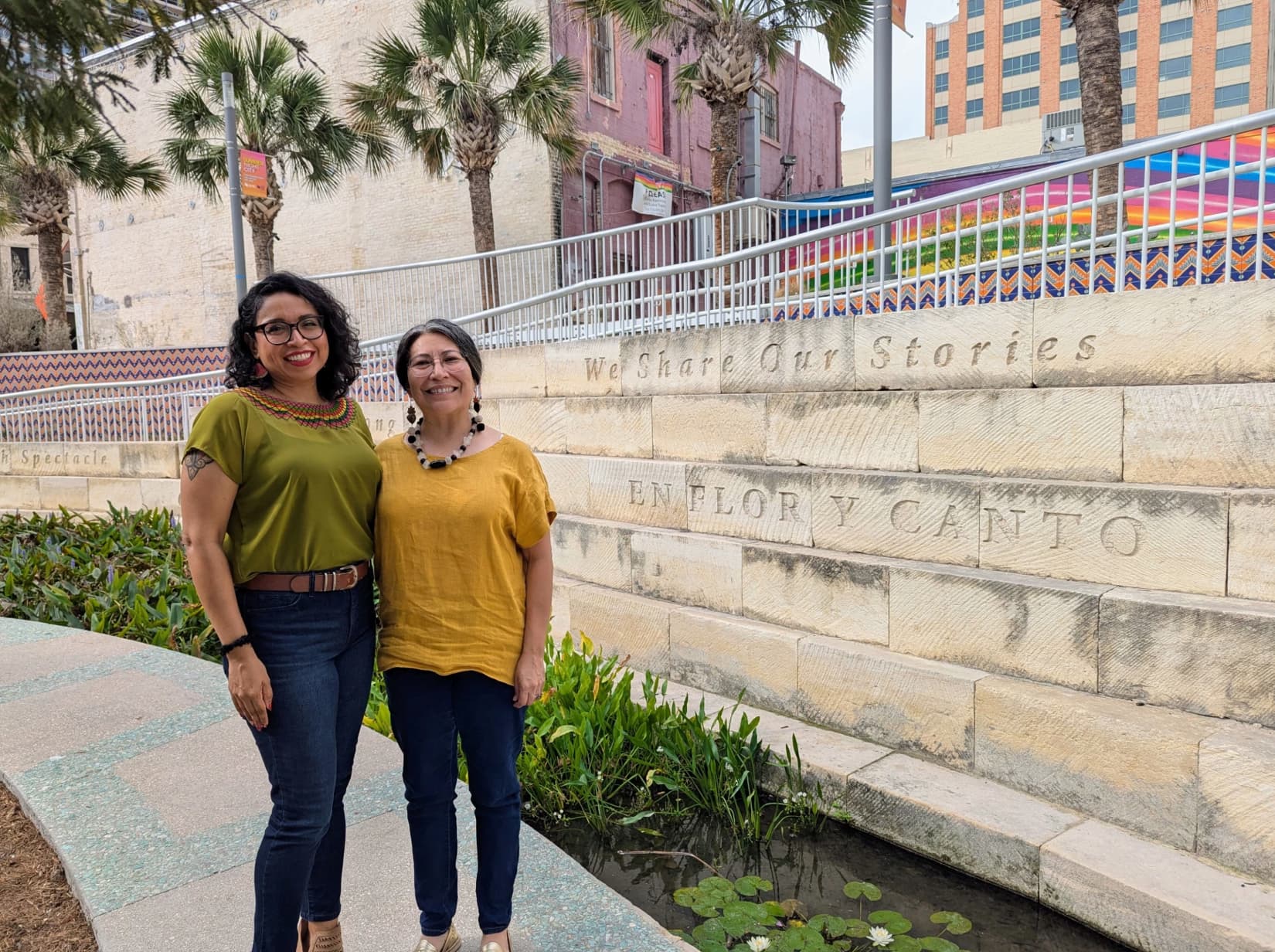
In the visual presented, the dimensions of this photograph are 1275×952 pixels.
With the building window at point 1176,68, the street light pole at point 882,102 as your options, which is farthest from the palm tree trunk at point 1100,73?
the building window at point 1176,68

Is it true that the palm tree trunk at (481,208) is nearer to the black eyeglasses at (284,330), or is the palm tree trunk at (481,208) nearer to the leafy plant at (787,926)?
the leafy plant at (787,926)

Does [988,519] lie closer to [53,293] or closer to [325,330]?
[325,330]

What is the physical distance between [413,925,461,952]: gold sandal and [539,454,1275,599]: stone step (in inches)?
116

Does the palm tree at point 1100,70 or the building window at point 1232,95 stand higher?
the building window at point 1232,95

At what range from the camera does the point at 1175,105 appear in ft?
186

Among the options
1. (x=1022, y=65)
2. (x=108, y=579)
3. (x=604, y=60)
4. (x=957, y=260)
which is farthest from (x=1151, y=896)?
(x=1022, y=65)

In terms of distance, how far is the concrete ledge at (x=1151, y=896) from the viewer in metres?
2.97

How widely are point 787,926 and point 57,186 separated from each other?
2480 centimetres

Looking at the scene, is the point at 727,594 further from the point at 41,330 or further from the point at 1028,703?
the point at 41,330

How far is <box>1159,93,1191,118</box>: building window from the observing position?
55906 mm

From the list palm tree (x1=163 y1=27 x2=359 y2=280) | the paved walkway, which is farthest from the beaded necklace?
palm tree (x1=163 y1=27 x2=359 y2=280)

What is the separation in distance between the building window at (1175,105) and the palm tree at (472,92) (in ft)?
179

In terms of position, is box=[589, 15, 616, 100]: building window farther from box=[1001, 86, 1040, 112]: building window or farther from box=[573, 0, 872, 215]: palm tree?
box=[1001, 86, 1040, 112]: building window

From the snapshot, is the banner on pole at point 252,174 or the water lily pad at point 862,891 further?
the banner on pole at point 252,174
